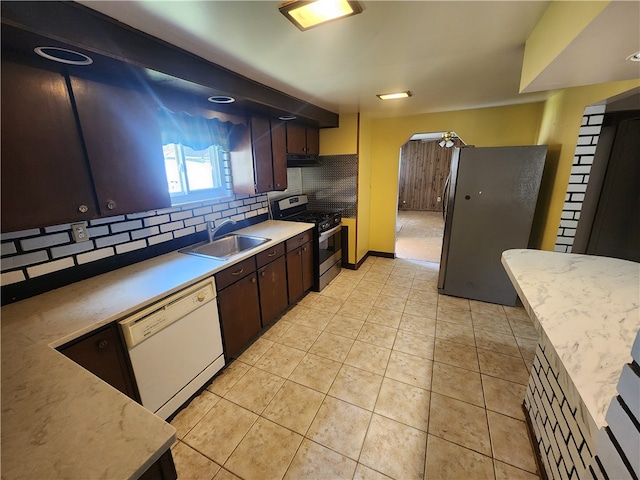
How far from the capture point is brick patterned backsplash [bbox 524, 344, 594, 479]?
94cm

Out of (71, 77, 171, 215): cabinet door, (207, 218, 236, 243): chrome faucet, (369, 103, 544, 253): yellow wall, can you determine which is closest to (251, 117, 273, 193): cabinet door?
(207, 218, 236, 243): chrome faucet

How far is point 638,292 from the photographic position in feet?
3.69

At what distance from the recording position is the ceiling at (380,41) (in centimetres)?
110

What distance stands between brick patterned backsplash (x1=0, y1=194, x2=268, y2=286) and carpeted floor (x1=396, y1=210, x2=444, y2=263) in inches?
134

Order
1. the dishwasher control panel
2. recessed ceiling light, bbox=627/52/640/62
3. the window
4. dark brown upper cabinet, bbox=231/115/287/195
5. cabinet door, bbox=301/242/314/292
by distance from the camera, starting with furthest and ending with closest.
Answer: cabinet door, bbox=301/242/314/292 → dark brown upper cabinet, bbox=231/115/287/195 → the window → the dishwasher control panel → recessed ceiling light, bbox=627/52/640/62

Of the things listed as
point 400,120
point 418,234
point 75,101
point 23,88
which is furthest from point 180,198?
point 418,234

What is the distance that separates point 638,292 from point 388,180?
308 centimetres

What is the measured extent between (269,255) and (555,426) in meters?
2.05

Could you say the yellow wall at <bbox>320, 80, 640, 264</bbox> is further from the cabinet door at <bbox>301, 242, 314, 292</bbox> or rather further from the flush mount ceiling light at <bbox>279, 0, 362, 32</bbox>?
the flush mount ceiling light at <bbox>279, 0, 362, 32</bbox>

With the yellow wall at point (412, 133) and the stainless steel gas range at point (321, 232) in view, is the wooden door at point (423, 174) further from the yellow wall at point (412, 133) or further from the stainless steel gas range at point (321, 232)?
the stainless steel gas range at point (321, 232)

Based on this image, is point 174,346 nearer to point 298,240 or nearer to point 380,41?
point 298,240

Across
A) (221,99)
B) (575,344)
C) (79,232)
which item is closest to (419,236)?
(221,99)

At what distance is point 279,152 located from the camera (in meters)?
2.76

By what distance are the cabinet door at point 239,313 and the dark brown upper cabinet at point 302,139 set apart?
5.40ft
